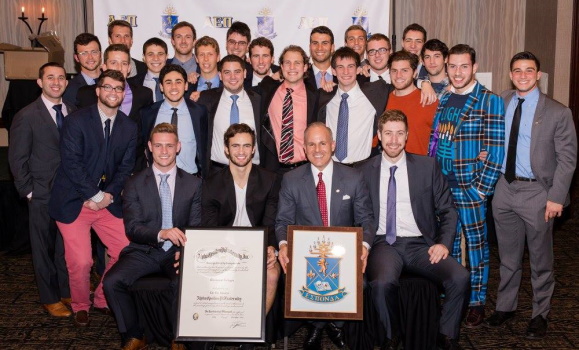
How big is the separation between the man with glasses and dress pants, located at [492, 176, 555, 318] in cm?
322

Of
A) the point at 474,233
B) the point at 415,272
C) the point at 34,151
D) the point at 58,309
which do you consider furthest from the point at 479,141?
the point at 58,309

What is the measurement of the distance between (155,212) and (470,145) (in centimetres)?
210

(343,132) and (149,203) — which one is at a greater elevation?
(343,132)

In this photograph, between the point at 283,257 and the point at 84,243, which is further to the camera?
the point at 84,243

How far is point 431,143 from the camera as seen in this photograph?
4.92 m

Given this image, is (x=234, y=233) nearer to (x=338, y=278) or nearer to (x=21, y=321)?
(x=338, y=278)

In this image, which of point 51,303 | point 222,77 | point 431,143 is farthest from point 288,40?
point 51,303

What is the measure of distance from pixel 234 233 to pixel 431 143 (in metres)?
1.54

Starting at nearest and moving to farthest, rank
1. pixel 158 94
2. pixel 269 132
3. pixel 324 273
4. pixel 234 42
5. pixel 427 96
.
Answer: pixel 324 273 → pixel 427 96 → pixel 269 132 → pixel 158 94 → pixel 234 42

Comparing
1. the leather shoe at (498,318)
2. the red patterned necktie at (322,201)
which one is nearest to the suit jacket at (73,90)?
the red patterned necktie at (322,201)

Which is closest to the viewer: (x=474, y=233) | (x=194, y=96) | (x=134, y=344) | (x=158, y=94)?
(x=134, y=344)

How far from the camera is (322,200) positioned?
15.1 feet

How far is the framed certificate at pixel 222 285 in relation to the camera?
4172 millimetres

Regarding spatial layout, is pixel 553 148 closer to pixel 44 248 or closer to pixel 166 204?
pixel 166 204
